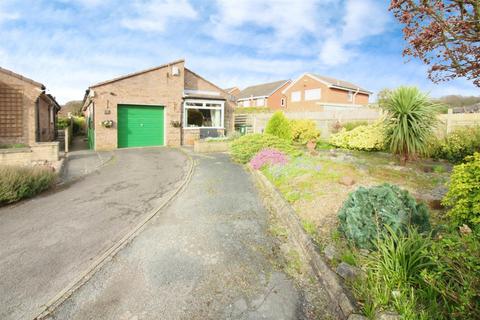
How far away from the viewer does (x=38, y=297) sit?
9.78ft

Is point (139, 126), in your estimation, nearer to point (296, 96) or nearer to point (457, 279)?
point (457, 279)

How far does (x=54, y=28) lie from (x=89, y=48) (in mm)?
2332

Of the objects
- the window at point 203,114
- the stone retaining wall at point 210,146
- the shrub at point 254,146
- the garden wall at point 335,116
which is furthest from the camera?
the window at point 203,114

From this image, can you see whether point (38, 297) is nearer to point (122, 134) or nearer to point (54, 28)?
point (54, 28)

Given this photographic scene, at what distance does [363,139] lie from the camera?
40.7 feet

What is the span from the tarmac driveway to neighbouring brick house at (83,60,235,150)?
7019 millimetres

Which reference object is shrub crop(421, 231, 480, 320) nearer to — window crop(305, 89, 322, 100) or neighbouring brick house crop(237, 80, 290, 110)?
window crop(305, 89, 322, 100)

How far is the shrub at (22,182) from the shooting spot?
6.33 metres

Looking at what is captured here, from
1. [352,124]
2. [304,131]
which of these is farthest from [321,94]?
[352,124]

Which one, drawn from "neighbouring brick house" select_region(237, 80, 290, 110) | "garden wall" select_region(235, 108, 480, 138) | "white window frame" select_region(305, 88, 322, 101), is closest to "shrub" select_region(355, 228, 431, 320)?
"garden wall" select_region(235, 108, 480, 138)

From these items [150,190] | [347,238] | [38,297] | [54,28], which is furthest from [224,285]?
[54,28]

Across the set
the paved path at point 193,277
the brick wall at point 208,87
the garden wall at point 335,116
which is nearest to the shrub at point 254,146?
the paved path at point 193,277

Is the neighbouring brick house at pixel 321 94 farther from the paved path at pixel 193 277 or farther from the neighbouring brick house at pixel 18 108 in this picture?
the paved path at pixel 193 277

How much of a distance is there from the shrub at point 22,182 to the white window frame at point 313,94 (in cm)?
3302
